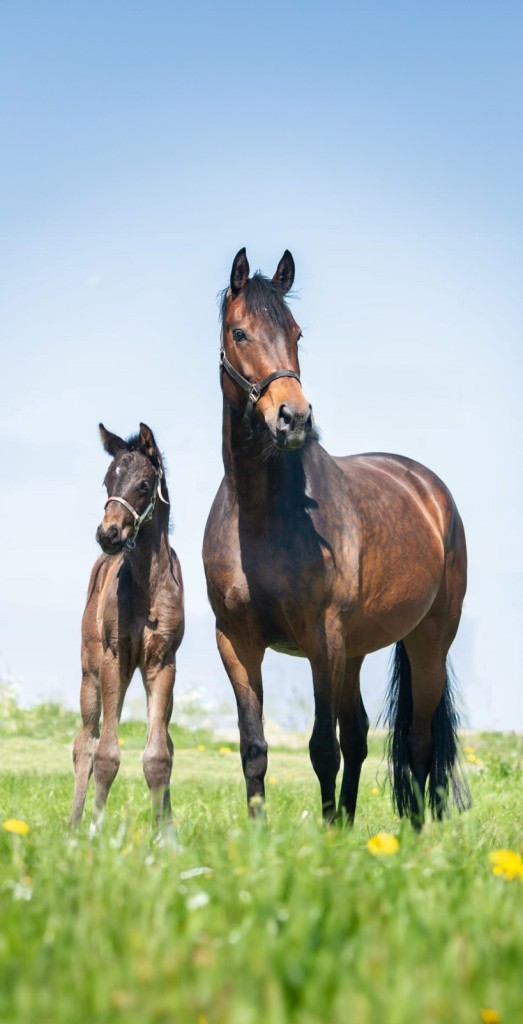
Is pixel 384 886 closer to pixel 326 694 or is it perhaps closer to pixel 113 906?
pixel 113 906

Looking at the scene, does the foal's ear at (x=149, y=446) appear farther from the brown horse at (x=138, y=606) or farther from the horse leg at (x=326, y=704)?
the horse leg at (x=326, y=704)

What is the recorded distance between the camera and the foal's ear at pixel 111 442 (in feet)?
21.4

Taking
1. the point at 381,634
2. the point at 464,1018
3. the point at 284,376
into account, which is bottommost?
the point at 464,1018

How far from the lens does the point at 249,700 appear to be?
17.9ft

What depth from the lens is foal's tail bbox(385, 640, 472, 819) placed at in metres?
7.10

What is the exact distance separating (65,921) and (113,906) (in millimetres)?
132

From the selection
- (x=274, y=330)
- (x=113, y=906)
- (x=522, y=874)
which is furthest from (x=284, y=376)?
(x=113, y=906)

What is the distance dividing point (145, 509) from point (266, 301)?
1.62 m

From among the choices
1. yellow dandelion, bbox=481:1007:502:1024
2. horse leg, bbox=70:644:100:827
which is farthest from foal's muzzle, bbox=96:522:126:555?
yellow dandelion, bbox=481:1007:502:1024

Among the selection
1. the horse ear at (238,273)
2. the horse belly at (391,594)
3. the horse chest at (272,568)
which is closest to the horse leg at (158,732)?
the horse chest at (272,568)

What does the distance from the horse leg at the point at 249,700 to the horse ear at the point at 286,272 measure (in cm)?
182

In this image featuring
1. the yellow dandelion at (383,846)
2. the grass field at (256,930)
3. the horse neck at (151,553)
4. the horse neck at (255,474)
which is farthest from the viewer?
the horse neck at (151,553)

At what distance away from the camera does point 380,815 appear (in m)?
7.89

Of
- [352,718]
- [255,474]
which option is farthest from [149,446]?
[352,718]
